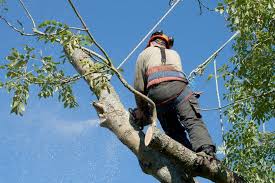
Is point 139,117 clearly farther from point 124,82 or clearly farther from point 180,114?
point 124,82

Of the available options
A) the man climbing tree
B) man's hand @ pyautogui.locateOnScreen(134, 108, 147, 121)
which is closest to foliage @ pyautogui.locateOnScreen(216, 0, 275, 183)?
the man climbing tree

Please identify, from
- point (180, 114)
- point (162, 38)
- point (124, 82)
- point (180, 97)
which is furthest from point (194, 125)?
point (162, 38)

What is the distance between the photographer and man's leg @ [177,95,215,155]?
4059mm

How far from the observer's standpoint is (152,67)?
4.50m

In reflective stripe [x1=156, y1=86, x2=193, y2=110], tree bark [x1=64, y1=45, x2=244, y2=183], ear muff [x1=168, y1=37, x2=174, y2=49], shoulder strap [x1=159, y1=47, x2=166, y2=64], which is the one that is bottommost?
tree bark [x1=64, y1=45, x2=244, y2=183]

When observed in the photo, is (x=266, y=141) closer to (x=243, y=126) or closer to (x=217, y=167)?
(x=243, y=126)

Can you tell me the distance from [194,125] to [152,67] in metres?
0.66

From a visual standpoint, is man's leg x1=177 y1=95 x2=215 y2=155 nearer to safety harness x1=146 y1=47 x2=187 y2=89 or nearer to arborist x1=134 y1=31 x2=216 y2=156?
arborist x1=134 y1=31 x2=216 y2=156

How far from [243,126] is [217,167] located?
7.78 feet

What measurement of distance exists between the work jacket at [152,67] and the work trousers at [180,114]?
0.07 metres

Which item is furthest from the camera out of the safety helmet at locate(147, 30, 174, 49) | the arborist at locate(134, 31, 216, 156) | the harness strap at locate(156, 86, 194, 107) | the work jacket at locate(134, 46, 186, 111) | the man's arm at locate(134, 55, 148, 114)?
the safety helmet at locate(147, 30, 174, 49)

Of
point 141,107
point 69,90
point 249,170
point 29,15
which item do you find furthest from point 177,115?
point 249,170

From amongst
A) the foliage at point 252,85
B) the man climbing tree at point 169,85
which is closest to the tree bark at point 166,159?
the man climbing tree at point 169,85

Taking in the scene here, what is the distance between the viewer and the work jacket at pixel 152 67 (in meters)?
4.44
